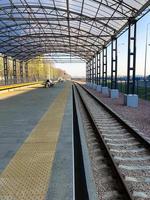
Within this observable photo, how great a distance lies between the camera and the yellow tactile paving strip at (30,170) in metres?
4.47

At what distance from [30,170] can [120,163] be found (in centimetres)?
259

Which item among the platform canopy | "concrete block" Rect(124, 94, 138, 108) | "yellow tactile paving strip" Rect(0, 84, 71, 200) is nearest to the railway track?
"yellow tactile paving strip" Rect(0, 84, 71, 200)

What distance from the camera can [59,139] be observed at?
8.36m

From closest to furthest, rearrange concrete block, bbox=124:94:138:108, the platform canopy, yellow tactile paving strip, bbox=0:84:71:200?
yellow tactile paving strip, bbox=0:84:71:200 → concrete block, bbox=124:94:138:108 → the platform canopy

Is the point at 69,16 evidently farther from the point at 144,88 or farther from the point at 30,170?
the point at 30,170

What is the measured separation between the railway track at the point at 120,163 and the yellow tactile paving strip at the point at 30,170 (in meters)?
1.08

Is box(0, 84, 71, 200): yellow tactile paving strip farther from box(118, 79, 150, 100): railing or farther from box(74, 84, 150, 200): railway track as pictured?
box(118, 79, 150, 100): railing

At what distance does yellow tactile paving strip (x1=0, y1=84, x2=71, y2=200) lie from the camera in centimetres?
447

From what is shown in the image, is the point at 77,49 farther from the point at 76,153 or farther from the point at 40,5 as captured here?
the point at 76,153

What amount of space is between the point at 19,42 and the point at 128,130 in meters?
36.9

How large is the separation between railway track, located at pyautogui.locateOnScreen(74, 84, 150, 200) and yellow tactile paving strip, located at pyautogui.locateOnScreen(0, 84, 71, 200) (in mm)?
1083

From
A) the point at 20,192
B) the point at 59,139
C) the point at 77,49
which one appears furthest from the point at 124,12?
the point at 77,49

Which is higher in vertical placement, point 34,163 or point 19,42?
point 19,42

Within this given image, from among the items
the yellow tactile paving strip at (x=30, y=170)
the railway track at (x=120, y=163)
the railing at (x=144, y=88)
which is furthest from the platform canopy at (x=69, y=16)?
the yellow tactile paving strip at (x=30, y=170)
